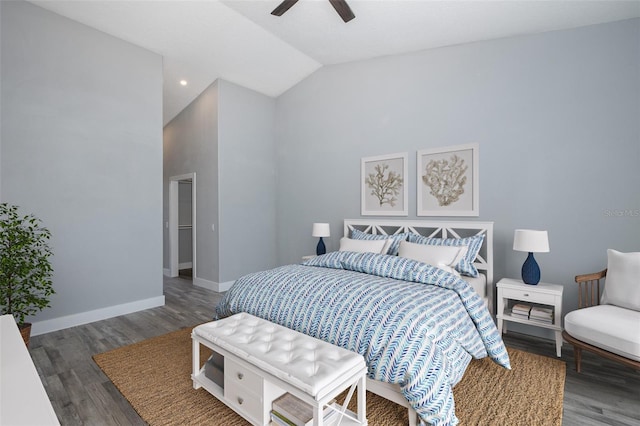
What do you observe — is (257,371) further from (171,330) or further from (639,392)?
(639,392)

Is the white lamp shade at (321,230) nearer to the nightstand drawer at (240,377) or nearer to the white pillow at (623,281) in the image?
the nightstand drawer at (240,377)

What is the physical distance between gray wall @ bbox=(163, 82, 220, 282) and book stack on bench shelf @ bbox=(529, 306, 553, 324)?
156 inches

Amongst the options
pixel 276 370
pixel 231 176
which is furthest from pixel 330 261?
pixel 231 176

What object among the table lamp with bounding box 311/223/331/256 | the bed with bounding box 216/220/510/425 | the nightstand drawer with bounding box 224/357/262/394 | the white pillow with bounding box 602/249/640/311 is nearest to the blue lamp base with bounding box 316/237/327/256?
the table lamp with bounding box 311/223/331/256

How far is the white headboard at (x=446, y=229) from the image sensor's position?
3.25m

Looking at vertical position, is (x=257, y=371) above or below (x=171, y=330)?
above

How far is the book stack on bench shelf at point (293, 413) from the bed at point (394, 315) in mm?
319

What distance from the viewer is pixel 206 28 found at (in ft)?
12.0

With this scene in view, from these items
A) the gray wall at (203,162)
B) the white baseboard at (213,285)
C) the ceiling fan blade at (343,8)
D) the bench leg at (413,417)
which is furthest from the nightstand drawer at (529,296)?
the gray wall at (203,162)

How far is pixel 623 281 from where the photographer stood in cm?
236

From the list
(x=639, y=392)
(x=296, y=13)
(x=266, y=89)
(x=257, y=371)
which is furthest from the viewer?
(x=266, y=89)

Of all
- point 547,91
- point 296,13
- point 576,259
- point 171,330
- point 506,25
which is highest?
point 296,13

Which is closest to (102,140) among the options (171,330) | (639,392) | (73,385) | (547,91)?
(171,330)

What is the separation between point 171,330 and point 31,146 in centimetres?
230
